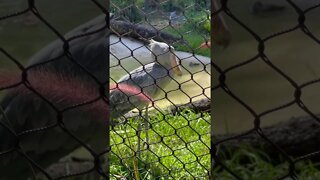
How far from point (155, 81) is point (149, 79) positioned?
0.23 metres

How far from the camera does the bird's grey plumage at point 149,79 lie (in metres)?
2.12

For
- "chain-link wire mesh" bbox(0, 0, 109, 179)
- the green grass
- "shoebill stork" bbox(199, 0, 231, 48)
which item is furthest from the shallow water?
"shoebill stork" bbox(199, 0, 231, 48)

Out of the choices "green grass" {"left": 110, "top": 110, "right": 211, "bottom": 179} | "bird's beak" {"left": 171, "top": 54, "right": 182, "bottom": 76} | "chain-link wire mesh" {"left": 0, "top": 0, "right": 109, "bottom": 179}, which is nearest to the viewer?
"chain-link wire mesh" {"left": 0, "top": 0, "right": 109, "bottom": 179}

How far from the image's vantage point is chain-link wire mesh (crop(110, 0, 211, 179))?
197 centimetres

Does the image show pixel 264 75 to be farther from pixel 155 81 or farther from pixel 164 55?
pixel 164 55

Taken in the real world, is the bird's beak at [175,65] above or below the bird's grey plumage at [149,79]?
above

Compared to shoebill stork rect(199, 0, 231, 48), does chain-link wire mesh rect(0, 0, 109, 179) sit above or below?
below

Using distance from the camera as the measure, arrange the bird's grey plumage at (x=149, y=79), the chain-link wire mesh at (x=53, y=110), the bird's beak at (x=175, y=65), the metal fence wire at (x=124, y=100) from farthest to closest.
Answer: the bird's beak at (x=175, y=65) → the bird's grey plumage at (x=149, y=79) → the chain-link wire mesh at (x=53, y=110) → the metal fence wire at (x=124, y=100)

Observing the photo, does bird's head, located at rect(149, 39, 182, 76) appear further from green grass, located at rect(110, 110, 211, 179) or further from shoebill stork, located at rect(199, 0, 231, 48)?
shoebill stork, located at rect(199, 0, 231, 48)

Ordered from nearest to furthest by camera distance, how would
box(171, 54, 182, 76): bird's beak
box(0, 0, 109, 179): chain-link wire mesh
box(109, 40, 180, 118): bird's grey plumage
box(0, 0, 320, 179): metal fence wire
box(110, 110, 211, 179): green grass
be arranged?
box(0, 0, 320, 179): metal fence wire
box(0, 0, 109, 179): chain-link wire mesh
box(110, 110, 211, 179): green grass
box(109, 40, 180, 118): bird's grey plumage
box(171, 54, 182, 76): bird's beak

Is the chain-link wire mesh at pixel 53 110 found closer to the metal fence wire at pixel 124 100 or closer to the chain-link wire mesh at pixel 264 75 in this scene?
the metal fence wire at pixel 124 100

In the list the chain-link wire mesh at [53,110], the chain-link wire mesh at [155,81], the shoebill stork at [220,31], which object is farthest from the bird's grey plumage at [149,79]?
the shoebill stork at [220,31]

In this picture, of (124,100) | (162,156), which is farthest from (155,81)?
(162,156)

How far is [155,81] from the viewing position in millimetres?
2043
